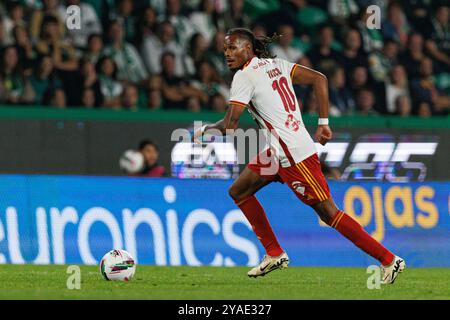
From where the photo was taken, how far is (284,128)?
35.0 ft

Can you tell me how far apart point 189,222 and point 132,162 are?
2.06m

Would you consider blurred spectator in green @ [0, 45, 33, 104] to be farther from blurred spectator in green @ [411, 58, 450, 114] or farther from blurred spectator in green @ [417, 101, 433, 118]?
blurred spectator in green @ [411, 58, 450, 114]

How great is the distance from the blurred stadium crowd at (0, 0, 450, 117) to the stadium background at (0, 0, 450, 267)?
23mm

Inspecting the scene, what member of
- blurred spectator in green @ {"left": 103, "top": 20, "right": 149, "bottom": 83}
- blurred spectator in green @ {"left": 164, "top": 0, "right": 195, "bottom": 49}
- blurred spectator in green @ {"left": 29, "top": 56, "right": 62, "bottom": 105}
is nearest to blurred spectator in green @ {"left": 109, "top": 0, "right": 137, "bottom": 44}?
blurred spectator in green @ {"left": 103, "top": 20, "right": 149, "bottom": 83}

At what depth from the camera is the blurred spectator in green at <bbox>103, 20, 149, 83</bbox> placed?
55.8 ft

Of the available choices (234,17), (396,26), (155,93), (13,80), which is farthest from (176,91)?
(396,26)

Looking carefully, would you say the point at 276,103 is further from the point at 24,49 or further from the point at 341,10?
the point at 341,10

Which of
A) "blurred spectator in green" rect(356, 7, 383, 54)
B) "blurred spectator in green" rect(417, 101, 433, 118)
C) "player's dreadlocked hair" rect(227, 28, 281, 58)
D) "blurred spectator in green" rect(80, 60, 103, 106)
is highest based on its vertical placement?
"player's dreadlocked hair" rect(227, 28, 281, 58)

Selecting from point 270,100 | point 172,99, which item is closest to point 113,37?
point 172,99

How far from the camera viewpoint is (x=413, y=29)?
1966 cm

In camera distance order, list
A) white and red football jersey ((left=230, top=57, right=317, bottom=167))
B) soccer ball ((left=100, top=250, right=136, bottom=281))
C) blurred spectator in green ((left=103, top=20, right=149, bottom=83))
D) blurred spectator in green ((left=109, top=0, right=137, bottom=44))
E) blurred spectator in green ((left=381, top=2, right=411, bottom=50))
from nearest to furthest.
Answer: white and red football jersey ((left=230, top=57, right=317, bottom=167))
soccer ball ((left=100, top=250, right=136, bottom=281))
blurred spectator in green ((left=103, top=20, right=149, bottom=83))
blurred spectator in green ((left=109, top=0, right=137, bottom=44))
blurred spectator in green ((left=381, top=2, right=411, bottom=50))

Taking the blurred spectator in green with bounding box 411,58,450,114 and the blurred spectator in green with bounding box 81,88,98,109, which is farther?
the blurred spectator in green with bounding box 411,58,450,114

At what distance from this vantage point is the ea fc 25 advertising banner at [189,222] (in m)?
13.8
